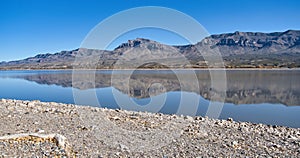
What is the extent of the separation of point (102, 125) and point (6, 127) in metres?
3.69

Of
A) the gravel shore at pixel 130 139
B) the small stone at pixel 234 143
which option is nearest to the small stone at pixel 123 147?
the gravel shore at pixel 130 139

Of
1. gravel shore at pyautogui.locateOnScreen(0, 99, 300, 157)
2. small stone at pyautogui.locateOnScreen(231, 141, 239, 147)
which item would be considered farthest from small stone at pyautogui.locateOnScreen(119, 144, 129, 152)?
small stone at pyautogui.locateOnScreen(231, 141, 239, 147)

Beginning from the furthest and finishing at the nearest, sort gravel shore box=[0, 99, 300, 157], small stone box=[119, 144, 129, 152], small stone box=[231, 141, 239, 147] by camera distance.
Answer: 1. small stone box=[231, 141, 239, 147]
2. small stone box=[119, 144, 129, 152]
3. gravel shore box=[0, 99, 300, 157]

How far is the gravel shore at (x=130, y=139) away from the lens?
29.0 feet

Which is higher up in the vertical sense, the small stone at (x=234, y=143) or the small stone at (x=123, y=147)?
the small stone at (x=123, y=147)

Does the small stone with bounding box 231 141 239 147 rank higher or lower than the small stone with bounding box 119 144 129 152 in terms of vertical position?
lower

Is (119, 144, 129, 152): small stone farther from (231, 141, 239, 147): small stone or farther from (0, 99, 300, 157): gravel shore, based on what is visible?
(231, 141, 239, 147): small stone

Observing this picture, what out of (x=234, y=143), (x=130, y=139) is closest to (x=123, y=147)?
(x=130, y=139)

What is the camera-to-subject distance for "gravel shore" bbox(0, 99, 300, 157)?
883 centimetres

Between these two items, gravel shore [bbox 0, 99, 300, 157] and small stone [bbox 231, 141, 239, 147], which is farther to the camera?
small stone [bbox 231, 141, 239, 147]

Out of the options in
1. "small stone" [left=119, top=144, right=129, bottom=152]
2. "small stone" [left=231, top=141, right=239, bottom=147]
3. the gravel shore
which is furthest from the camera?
"small stone" [left=231, top=141, right=239, bottom=147]

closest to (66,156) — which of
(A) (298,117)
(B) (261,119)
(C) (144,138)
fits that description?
(C) (144,138)

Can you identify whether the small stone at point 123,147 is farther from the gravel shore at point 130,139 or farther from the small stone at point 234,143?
the small stone at point 234,143

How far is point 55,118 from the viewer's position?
14461mm
